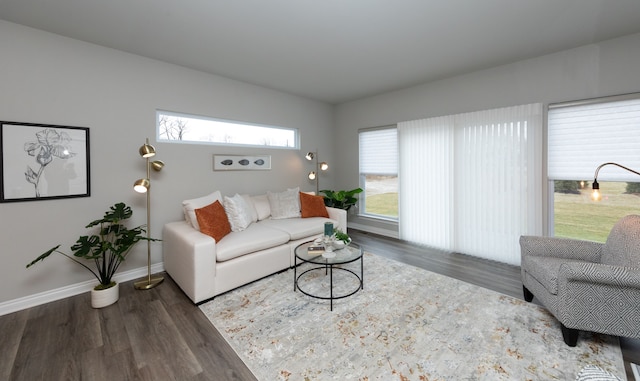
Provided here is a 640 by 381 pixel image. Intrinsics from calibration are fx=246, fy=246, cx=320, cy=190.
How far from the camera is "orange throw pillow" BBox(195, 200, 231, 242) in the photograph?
2748 millimetres

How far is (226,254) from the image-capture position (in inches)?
102

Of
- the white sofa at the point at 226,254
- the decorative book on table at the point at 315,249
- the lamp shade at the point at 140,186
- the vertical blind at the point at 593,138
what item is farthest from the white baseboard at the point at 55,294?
the vertical blind at the point at 593,138

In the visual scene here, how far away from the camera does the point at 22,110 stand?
94.7 inches

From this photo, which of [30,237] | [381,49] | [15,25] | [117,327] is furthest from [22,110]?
[381,49]

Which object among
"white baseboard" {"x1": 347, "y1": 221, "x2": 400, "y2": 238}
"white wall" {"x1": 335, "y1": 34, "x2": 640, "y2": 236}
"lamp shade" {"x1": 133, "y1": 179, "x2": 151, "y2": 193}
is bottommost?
"white baseboard" {"x1": 347, "y1": 221, "x2": 400, "y2": 238}

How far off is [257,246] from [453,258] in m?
2.80

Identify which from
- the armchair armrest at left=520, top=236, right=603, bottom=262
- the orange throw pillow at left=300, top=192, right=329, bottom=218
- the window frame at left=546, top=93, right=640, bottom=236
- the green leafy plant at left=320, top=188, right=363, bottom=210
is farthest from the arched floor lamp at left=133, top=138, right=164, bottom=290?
the window frame at left=546, top=93, right=640, bottom=236

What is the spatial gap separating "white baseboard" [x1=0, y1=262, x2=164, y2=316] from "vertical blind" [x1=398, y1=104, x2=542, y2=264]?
13.5ft

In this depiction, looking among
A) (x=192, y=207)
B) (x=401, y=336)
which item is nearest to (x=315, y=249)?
(x=401, y=336)

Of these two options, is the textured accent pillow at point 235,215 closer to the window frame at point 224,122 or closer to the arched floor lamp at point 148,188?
the arched floor lamp at point 148,188

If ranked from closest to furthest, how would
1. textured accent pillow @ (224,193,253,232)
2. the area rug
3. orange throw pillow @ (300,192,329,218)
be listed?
1. the area rug
2. textured accent pillow @ (224,193,253,232)
3. orange throw pillow @ (300,192,329,218)

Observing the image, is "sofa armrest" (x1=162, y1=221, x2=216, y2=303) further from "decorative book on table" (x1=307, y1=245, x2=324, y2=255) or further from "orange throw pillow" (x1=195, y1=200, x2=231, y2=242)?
"decorative book on table" (x1=307, y1=245, x2=324, y2=255)

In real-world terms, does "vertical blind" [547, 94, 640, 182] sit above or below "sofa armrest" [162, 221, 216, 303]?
above

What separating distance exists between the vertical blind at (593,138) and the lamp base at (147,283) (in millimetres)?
4973
